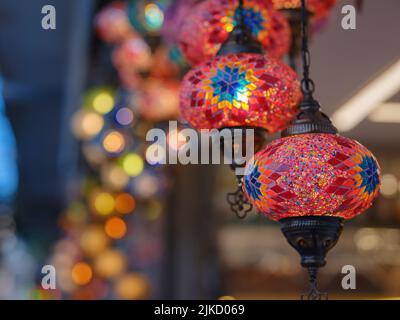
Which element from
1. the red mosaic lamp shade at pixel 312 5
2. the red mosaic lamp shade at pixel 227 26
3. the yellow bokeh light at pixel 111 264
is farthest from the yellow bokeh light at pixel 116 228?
the red mosaic lamp shade at pixel 227 26

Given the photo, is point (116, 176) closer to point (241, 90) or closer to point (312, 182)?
point (241, 90)

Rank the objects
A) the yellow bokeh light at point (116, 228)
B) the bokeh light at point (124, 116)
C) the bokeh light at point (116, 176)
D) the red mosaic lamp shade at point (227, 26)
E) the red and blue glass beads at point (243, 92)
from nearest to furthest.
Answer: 1. the red and blue glass beads at point (243, 92)
2. the red mosaic lamp shade at point (227, 26)
3. the bokeh light at point (124, 116)
4. the bokeh light at point (116, 176)
5. the yellow bokeh light at point (116, 228)

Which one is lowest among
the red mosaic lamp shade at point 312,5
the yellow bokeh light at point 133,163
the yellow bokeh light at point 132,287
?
the yellow bokeh light at point 132,287

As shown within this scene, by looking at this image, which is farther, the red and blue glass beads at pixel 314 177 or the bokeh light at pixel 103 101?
the bokeh light at pixel 103 101

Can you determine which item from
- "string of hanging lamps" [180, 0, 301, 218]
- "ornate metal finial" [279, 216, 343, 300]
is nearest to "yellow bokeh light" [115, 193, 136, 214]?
"string of hanging lamps" [180, 0, 301, 218]

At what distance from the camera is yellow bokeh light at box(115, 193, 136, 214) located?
7416mm

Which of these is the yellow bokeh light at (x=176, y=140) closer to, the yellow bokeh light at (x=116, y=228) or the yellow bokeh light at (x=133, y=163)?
the yellow bokeh light at (x=133, y=163)

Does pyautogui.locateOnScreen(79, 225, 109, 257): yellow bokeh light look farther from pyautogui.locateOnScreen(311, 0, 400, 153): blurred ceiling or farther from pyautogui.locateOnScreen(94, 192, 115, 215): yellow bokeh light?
pyautogui.locateOnScreen(311, 0, 400, 153): blurred ceiling

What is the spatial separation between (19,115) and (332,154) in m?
10.7

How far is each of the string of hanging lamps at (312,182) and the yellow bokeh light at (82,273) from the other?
6718 millimetres

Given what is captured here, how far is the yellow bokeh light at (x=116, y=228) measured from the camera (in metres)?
8.08

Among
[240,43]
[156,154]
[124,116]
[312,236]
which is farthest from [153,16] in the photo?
[312,236]

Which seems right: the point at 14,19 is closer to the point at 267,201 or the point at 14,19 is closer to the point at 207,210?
the point at 207,210

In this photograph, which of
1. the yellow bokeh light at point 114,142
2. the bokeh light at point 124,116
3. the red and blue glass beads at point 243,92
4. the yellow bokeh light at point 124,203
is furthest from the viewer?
the yellow bokeh light at point 124,203
